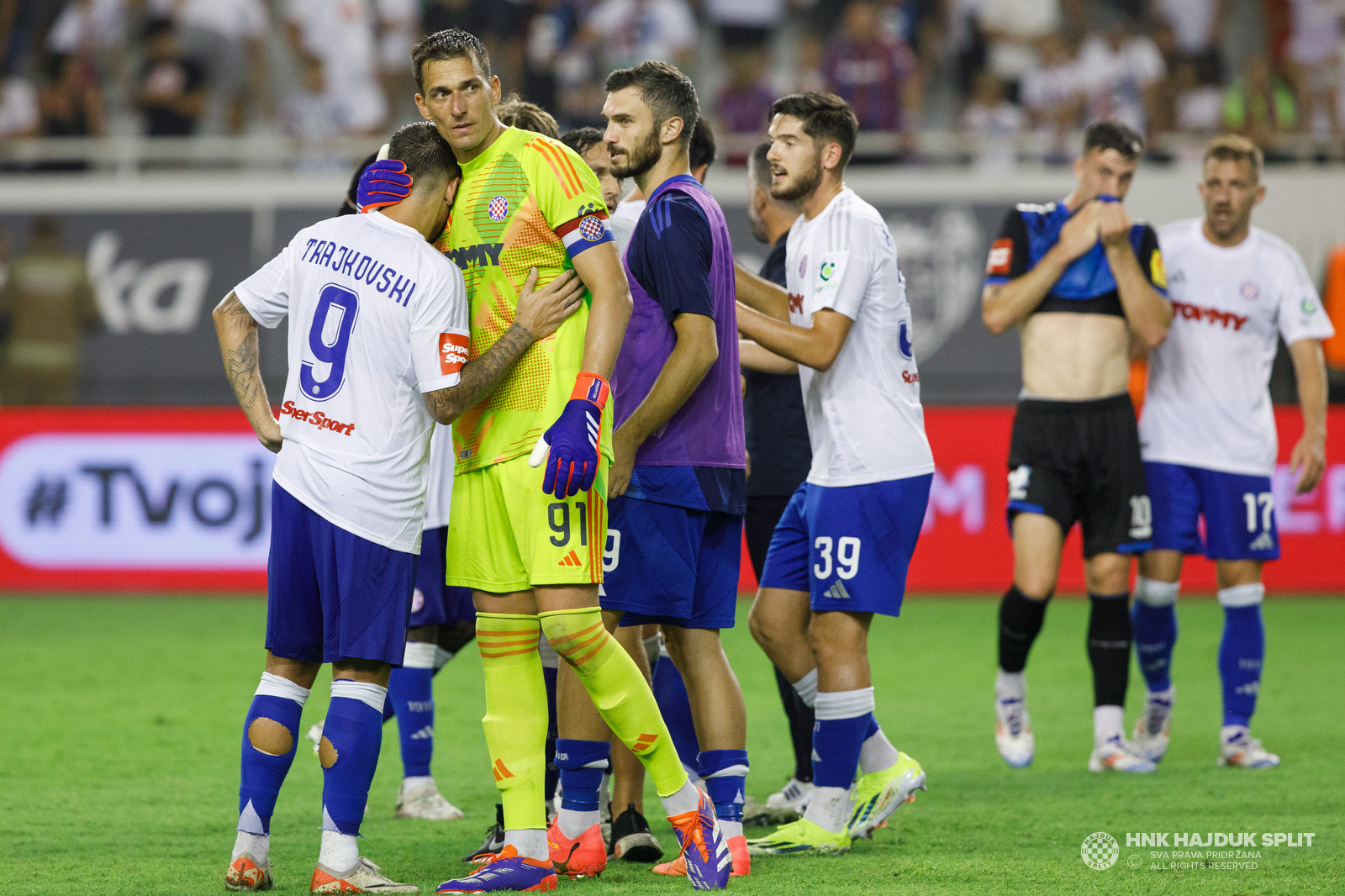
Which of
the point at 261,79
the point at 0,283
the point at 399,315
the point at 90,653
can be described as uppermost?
the point at 261,79

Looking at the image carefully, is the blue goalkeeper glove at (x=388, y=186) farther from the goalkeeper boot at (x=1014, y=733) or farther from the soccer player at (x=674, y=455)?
the goalkeeper boot at (x=1014, y=733)

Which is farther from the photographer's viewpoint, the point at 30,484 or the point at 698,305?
the point at 30,484

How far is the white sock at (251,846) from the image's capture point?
4.11 m

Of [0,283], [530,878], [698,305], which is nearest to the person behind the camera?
[530,878]

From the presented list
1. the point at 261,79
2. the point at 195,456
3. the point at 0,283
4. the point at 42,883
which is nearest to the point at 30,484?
the point at 195,456

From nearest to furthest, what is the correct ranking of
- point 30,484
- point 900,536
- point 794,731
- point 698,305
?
point 698,305 → point 900,536 → point 794,731 → point 30,484

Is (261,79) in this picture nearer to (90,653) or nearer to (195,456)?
(195,456)

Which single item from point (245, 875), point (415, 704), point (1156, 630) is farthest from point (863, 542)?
point (1156, 630)

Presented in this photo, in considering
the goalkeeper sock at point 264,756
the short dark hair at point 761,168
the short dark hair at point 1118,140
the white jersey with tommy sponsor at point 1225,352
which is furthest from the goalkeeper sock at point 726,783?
the short dark hair at point 1118,140

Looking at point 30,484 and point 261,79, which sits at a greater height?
point 261,79

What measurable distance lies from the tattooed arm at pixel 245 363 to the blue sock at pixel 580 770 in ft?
4.11

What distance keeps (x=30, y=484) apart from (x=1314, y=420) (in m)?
9.21

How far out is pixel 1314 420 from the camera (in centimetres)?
655

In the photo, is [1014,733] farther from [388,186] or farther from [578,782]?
[388,186]
